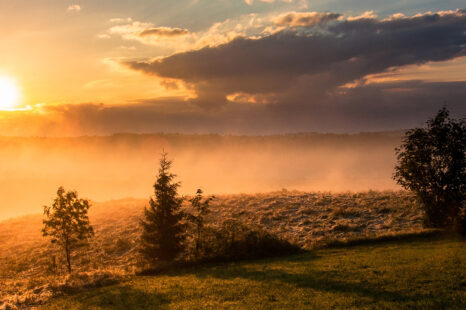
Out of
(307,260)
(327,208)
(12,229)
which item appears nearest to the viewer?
(307,260)

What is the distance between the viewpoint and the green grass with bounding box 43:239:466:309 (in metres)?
17.8

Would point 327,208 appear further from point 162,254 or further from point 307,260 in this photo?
point 162,254

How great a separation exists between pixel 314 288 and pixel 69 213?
88.4ft

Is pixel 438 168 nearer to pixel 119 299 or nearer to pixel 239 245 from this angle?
pixel 239 245

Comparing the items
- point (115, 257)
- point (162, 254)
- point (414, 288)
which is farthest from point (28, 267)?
point (414, 288)

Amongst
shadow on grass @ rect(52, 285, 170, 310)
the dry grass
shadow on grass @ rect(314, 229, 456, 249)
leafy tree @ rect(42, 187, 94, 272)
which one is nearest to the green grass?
shadow on grass @ rect(52, 285, 170, 310)

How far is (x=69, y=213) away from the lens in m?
35.5

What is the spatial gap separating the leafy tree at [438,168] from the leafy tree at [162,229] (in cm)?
2306

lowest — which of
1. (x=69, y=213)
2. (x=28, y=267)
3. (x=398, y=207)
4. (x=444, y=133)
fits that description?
(x=28, y=267)

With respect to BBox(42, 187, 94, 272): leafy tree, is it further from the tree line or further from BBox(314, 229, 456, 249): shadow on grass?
BBox(314, 229, 456, 249): shadow on grass

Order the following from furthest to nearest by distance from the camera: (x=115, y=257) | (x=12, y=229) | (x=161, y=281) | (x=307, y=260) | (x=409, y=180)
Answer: (x=12, y=229), (x=115, y=257), (x=409, y=180), (x=307, y=260), (x=161, y=281)

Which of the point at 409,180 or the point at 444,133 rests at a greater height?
the point at 444,133

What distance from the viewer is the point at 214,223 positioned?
165 ft

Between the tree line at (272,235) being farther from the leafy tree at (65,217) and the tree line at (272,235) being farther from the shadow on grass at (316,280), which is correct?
the leafy tree at (65,217)
